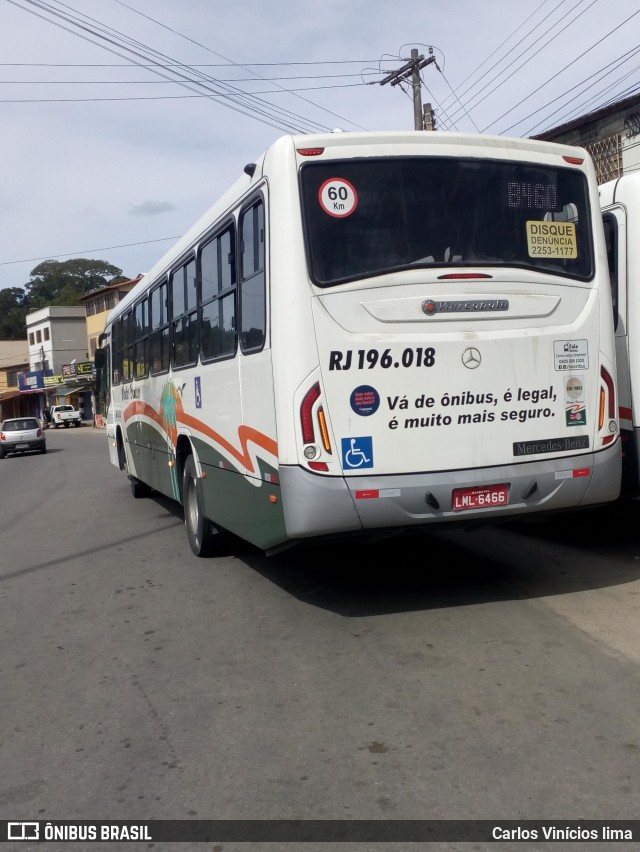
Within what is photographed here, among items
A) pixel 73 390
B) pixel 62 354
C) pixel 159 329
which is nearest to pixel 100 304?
pixel 73 390

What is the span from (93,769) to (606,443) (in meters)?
4.16

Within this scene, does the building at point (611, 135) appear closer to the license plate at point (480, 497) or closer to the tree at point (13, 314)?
the license plate at point (480, 497)

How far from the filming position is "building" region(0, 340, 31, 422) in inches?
Answer: 3382

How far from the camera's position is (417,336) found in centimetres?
577

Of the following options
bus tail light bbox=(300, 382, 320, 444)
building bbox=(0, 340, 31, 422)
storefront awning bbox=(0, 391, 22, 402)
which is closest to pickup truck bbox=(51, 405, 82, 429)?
storefront awning bbox=(0, 391, 22, 402)

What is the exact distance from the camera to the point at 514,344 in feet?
19.7

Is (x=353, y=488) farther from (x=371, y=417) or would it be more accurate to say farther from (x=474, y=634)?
(x=474, y=634)

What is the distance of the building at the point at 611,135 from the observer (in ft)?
54.4

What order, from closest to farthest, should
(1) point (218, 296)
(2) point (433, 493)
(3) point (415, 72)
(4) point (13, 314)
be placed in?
(2) point (433, 493) < (1) point (218, 296) < (3) point (415, 72) < (4) point (13, 314)

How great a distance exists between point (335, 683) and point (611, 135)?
1548 cm

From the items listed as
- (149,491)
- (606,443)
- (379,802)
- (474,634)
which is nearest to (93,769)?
(379,802)

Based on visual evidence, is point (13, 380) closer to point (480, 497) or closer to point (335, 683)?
point (480, 497)

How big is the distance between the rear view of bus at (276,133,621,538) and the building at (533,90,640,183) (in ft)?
37.9

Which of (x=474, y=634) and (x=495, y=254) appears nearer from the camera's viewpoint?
(x=474, y=634)
